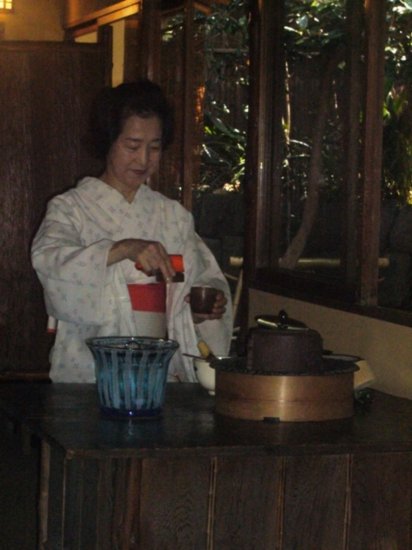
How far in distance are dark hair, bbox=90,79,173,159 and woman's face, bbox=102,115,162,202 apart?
2 cm

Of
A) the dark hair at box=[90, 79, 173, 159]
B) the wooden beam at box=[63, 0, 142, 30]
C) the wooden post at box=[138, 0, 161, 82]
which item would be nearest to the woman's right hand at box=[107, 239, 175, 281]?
the dark hair at box=[90, 79, 173, 159]

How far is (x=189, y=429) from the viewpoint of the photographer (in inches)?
104

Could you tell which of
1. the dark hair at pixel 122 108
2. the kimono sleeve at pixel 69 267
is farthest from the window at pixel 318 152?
the kimono sleeve at pixel 69 267

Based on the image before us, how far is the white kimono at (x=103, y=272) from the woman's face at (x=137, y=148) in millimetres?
105

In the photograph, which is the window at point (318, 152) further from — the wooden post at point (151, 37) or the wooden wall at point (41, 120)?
the wooden wall at point (41, 120)

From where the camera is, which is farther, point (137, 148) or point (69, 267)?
point (137, 148)

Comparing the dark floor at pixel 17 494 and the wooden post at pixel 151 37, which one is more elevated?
the wooden post at pixel 151 37

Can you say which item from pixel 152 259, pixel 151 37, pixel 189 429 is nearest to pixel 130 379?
pixel 189 429

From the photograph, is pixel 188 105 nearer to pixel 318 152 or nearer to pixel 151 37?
pixel 151 37

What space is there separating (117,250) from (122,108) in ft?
1.80

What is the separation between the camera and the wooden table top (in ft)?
8.01

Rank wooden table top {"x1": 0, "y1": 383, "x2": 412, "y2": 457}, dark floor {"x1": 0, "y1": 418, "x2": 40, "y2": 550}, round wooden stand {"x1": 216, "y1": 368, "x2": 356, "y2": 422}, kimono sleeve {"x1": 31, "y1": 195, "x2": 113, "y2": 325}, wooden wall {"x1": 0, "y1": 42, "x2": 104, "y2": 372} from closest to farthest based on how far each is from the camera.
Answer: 1. wooden table top {"x1": 0, "y1": 383, "x2": 412, "y2": 457}
2. round wooden stand {"x1": 216, "y1": 368, "x2": 356, "y2": 422}
3. kimono sleeve {"x1": 31, "y1": 195, "x2": 113, "y2": 325}
4. dark floor {"x1": 0, "y1": 418, "x2": 40, "y2": 550}
5. wooden wall {"x1": 0, "y1": 42, "x2": 104, "y2": 372}

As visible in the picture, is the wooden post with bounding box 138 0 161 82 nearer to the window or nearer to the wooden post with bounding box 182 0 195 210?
the wooden post with bounding box 182 0 195 210

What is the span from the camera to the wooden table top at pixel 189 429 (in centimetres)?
244
